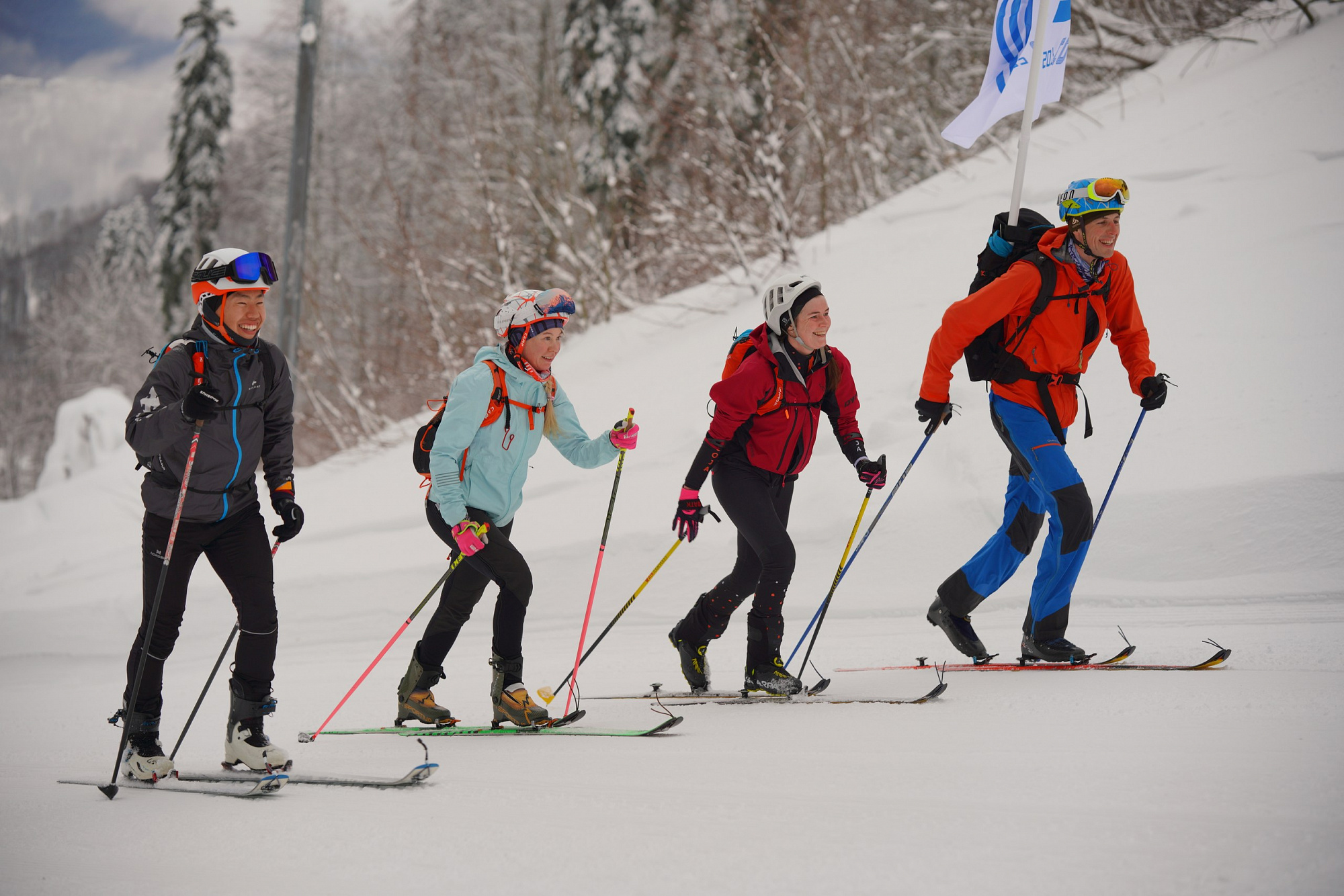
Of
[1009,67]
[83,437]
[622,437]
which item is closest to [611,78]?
[1009,67]

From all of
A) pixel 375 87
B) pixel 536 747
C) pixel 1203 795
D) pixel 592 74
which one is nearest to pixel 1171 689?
pixel 1203 795

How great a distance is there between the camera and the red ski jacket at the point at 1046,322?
4.25 m

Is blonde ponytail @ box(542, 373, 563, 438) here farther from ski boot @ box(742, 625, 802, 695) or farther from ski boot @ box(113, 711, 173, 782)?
ski boot @ box(113, 711, 173, 782)

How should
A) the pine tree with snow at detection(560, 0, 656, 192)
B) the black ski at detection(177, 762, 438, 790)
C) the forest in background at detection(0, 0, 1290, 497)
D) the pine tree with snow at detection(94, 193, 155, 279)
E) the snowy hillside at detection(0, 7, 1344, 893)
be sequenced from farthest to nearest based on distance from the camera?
the pine tree with snow at detection(94, 193, 155, 279) → the pine tree with snow at detection(560, 0, 656, 192) → the forest in background at detection(0, 0, 1290, 497) → the black ski at detection(177, 762, 438, 790) → the snowy hillside at detection(0, 7, 1344, 893)

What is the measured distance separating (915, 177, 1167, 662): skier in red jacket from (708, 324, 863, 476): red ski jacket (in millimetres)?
436

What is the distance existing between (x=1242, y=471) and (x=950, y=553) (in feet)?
5.59

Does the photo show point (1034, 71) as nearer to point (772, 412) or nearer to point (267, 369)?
point (772, 412)

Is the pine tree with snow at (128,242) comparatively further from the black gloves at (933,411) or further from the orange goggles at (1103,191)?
the orange goggles at (1103,191)

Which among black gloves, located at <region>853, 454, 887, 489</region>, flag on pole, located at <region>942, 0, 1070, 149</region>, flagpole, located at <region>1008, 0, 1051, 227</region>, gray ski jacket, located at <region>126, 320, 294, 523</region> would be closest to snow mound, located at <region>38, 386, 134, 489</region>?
gray ski jacket, located at <region>126, 320, 294, 523</region>

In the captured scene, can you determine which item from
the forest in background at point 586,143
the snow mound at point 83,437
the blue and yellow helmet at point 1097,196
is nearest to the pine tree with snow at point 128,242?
the forest in background at point 586,143

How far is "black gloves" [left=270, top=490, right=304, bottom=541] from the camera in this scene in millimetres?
3852

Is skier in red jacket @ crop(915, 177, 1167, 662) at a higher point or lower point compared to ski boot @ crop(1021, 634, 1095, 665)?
higher

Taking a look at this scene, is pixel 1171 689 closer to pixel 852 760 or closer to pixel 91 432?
pixel 852 760

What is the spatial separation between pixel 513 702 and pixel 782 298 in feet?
6.97
